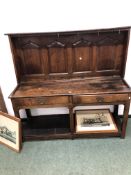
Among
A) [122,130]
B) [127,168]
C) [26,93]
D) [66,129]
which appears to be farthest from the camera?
[66,129]

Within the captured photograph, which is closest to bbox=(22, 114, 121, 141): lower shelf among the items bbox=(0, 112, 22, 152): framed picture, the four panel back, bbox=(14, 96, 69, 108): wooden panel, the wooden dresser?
the wooden dresser

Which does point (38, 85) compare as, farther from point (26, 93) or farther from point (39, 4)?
point (39, 4)

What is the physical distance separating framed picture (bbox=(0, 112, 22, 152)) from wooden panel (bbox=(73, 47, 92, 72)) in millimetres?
928

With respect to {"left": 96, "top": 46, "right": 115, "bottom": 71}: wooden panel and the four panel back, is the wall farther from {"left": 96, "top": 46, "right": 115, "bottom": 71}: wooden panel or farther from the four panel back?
{"left": 96, "top": 46, "right": 115, "bottom": 71}: wooden panel

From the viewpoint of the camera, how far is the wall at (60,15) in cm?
175

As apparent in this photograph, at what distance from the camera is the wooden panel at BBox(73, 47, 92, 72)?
1.89m

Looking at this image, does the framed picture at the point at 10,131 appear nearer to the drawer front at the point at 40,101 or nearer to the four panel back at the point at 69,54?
the drawer front at the point at 40,101

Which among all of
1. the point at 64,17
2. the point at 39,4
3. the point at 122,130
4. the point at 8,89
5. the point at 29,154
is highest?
the point at 39,4

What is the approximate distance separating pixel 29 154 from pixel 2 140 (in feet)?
1.37

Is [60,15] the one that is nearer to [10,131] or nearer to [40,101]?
[40,101]

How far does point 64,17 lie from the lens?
1809mm

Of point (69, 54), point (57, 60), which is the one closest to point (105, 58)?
point (69, 54)

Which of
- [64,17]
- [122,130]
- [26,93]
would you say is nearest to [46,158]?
[26,93]

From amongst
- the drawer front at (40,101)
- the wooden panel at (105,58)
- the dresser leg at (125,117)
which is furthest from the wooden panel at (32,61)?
the dresser leg at (125,117)
